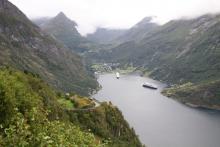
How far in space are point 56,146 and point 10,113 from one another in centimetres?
2779

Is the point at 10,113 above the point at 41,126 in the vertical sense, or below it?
above

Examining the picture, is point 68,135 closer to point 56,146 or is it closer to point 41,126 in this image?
point 41,126

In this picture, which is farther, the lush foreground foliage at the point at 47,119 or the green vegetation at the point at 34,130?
the lush foreground foliage at the point at 47,119

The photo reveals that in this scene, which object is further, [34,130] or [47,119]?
[47,119]

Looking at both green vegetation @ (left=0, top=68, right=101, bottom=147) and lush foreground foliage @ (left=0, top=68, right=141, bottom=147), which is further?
lush foreground foliage @ (left=0, top=68, right=141, bottom=147)

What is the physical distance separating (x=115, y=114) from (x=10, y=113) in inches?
4124

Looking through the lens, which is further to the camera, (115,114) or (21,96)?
(115,114)

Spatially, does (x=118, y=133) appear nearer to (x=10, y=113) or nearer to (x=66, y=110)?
(x=66, y=110)

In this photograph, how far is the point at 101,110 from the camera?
161 meters

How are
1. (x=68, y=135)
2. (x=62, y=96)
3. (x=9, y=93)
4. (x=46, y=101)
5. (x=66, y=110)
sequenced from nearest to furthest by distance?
(x=68, y=135) < (x=9, y=93) < (x=46, y=101) < (x=66, y=110) < (x=62, y=96)

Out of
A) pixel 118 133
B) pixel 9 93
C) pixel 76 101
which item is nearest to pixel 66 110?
pixel 76 101

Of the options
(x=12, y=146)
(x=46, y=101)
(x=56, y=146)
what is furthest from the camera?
(x=46, y=101)

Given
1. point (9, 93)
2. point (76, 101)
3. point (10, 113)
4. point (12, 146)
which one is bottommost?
point (12, 146)

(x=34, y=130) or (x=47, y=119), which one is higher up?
(x=47, y=119)
